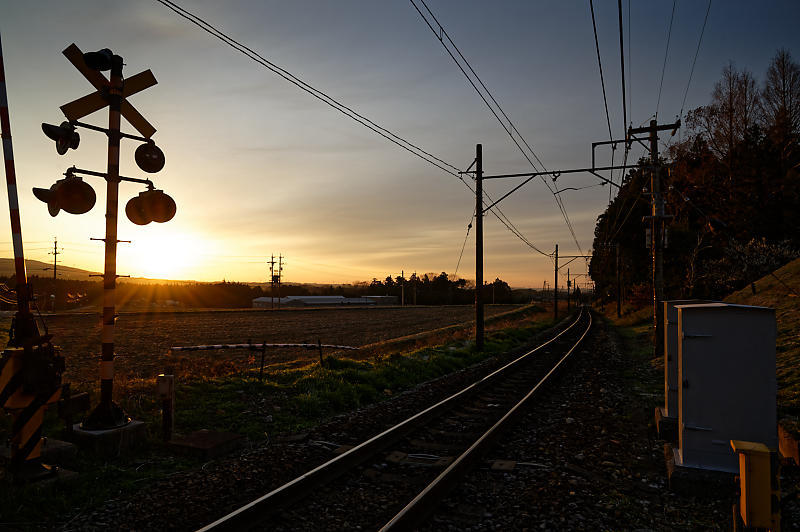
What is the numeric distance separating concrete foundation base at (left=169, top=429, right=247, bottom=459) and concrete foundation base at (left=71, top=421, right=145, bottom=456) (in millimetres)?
561

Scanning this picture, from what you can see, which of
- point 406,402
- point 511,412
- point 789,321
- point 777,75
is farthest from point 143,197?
point 777,75

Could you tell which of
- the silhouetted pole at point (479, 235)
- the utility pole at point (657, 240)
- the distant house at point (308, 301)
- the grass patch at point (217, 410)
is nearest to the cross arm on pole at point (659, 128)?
the utility pole at point (657, 240)

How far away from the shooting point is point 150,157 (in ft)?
23.7

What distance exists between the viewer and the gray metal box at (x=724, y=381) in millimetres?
5289

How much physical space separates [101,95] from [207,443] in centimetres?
544

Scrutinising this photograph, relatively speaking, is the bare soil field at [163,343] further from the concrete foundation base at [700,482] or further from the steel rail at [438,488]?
the concrete foundation base at [700,482]

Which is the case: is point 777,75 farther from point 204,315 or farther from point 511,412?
point 204,315

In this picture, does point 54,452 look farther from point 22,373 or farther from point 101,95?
point 101,95

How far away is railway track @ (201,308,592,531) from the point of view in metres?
4.77

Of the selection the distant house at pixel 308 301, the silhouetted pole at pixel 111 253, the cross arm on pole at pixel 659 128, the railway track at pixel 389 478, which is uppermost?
the cross arm on pole at pixel 659 128

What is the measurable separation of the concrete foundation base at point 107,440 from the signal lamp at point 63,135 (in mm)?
3959

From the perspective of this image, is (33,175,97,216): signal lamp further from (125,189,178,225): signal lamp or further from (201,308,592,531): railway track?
(201,308,592,531): railway track

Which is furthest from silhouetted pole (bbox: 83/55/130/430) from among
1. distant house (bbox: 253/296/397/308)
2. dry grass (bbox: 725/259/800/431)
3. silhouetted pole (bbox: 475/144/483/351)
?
distant house (bbox: 253/296/397/308)

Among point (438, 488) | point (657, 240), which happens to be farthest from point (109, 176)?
point (657, 240)
